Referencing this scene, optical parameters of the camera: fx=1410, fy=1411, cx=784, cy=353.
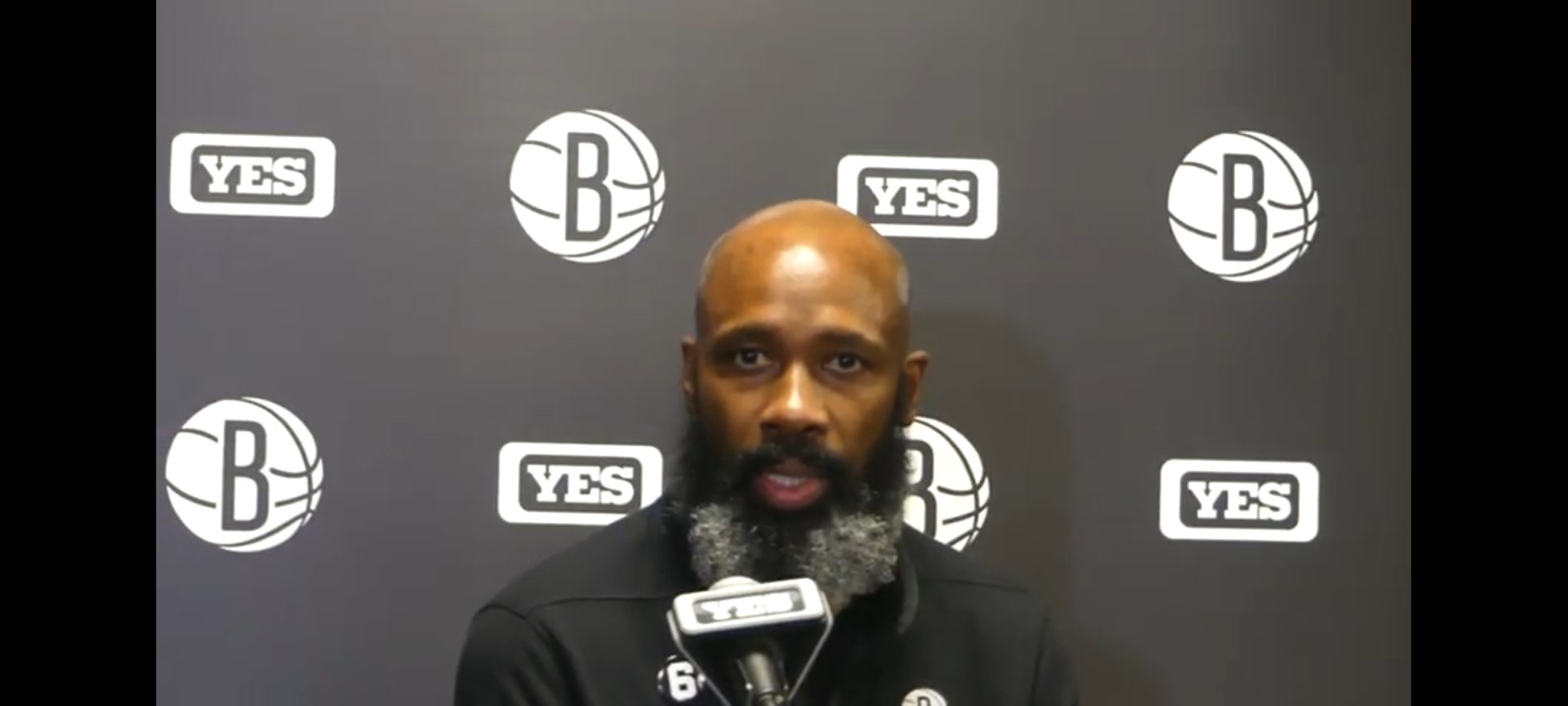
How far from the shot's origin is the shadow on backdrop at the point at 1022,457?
172 centimetres

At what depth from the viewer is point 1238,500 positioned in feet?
5.66

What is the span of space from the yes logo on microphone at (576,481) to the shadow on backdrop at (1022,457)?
14.0 inches

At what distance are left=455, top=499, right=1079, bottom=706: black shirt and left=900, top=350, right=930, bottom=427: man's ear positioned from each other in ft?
0.45

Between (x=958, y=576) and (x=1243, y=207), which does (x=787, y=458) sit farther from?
(x=1243, y=207)

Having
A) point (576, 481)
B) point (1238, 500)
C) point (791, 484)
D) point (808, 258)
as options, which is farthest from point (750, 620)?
point (1238, 500)

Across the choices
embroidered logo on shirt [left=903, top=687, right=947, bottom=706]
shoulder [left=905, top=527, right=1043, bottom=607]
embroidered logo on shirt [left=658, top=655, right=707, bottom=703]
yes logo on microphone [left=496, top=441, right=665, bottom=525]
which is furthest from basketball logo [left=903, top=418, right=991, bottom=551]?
embroidered logo on shirt [left=658, top=655, right=707, bottom=703]

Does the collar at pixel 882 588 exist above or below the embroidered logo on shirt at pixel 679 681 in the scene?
above

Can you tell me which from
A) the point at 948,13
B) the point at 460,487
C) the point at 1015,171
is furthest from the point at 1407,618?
the point at 460,487

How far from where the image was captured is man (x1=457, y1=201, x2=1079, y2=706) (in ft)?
4.14

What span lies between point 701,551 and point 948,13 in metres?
0.78

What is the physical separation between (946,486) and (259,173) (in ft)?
3.00

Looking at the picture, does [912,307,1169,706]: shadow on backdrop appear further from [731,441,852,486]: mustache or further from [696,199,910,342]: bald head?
[731,441,852,486]: mustache

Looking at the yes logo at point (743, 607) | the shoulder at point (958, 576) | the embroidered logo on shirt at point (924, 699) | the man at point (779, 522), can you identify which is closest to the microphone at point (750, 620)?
the yes logo at point (743, 607)

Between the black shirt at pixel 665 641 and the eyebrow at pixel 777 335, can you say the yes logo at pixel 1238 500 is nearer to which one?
the black shirt at pixel 665 641
